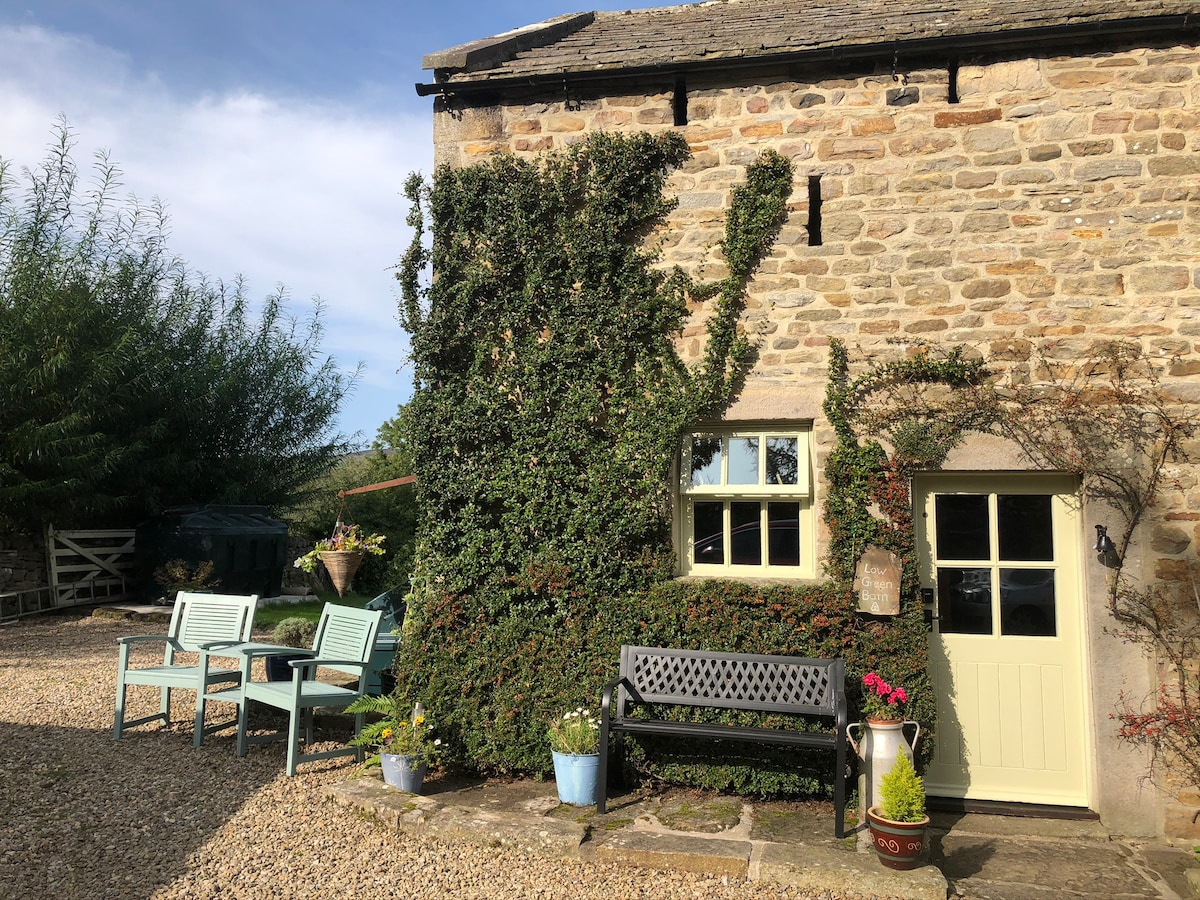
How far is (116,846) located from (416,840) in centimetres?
150

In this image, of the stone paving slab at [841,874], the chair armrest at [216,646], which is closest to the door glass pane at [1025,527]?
the stone paving slab at [841,874]

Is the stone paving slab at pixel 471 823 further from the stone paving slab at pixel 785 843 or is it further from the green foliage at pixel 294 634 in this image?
the green foliage at pixel 294 634

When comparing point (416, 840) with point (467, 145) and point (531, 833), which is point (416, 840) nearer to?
point (531, 833)

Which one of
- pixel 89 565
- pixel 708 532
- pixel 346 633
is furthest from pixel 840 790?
pixel 89 565

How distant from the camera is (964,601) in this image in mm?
5414

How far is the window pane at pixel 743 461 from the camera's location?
5.64 m

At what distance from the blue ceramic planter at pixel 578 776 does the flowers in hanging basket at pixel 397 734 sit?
0.80 metres

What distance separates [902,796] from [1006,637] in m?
1.67

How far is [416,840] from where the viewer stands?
4.58m

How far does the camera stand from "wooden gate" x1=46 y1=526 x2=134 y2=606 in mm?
12703

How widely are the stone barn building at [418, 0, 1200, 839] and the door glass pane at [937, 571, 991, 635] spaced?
1cm

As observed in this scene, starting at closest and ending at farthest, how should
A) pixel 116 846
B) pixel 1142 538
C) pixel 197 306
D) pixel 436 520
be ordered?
1. pixel 116 846
2. pixel 1142 538
3. pixel 436 520
4. pixel 197 306

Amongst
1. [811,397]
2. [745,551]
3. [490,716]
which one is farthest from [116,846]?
[811,397]

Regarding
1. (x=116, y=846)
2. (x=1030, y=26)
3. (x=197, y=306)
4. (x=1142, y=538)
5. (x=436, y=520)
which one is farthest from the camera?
(x=197, y=306)
